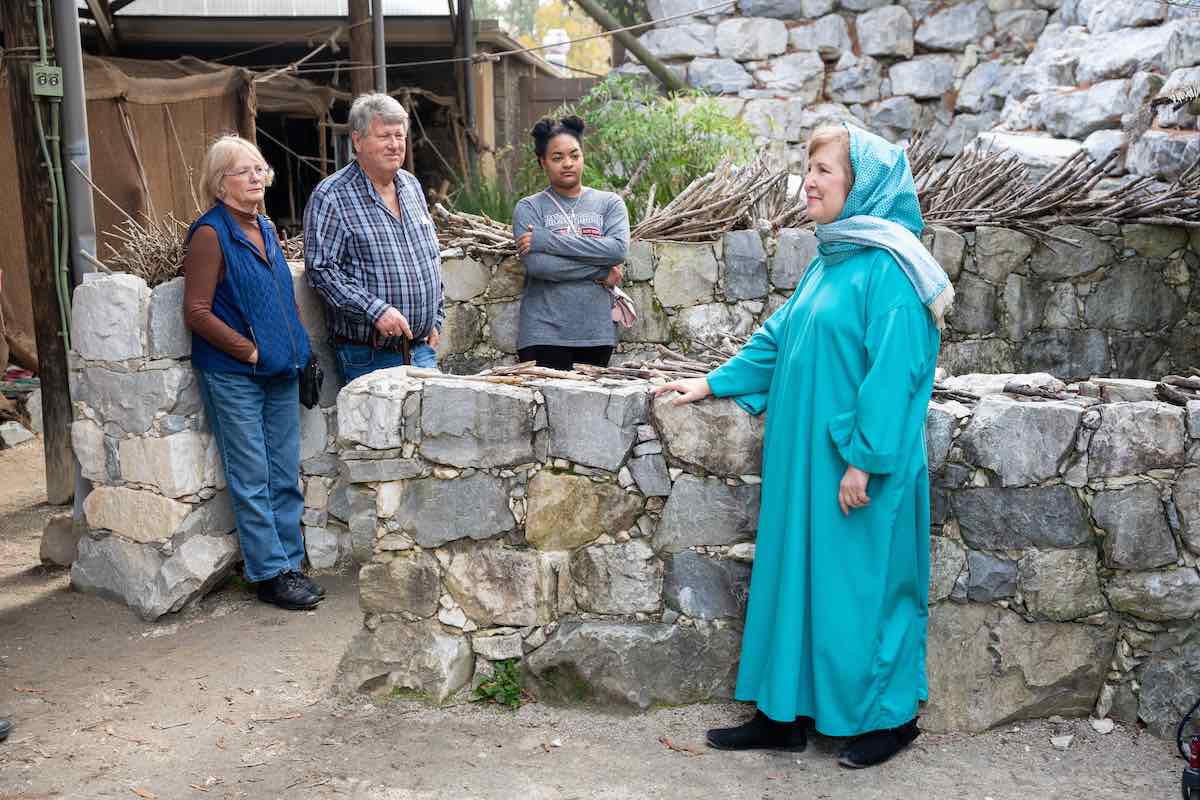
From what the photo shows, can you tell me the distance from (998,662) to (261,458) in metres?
2.77

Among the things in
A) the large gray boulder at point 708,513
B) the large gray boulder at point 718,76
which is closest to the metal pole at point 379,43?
the large gray boulder at point 718,76

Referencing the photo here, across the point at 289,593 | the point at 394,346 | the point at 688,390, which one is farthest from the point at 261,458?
the point at 688,390

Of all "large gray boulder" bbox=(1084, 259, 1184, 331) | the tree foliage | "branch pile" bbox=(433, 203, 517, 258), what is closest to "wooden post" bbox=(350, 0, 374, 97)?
the tree foliage

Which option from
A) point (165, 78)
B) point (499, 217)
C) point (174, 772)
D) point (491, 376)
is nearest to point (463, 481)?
point (491, 376)

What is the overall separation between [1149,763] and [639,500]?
1.57 meters

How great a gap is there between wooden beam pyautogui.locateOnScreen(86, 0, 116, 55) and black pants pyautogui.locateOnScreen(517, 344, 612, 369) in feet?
19.3

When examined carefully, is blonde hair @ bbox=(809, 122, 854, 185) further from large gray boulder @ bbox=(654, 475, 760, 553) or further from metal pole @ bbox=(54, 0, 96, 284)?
metal pole @ bbox=(54, 0, 96, 284)

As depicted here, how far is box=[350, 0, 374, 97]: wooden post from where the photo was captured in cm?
842

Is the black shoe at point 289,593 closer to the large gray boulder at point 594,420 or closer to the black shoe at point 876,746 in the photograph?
the large gray boulder at point 594,420

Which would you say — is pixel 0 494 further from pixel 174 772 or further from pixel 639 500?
pixel 639 500

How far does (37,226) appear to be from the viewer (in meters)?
5.32

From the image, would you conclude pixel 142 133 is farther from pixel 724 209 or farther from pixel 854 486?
pixel 854 486

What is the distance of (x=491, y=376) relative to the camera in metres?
3.49

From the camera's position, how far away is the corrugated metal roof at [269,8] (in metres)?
9.73
